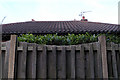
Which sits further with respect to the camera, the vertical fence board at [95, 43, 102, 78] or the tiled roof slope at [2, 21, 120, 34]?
the tiled roof slope at [2, 21, 120, 34]

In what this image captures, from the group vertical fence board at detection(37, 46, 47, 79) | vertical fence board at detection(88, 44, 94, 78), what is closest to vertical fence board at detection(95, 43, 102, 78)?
vertical fence board at detection(88, 44, 94, 78)

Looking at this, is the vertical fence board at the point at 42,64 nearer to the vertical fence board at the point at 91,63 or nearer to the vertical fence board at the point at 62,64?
the vertical fence board at the point at 62,64

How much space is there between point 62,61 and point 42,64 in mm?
462

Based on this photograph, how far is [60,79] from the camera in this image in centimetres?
241

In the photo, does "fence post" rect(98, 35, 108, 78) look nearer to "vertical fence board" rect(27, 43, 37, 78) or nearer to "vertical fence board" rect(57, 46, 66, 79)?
"vertical fence board" rect(57, 46, 66, 79)

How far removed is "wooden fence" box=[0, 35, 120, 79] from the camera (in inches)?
94.8

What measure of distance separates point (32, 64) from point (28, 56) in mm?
219

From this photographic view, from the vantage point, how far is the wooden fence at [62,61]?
241 cm

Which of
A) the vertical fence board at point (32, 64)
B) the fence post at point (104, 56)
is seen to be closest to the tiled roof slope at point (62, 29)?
the fence post at point (104, 56)

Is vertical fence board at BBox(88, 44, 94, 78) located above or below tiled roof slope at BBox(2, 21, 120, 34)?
below

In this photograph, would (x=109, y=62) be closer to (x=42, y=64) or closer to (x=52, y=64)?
(x=52, y=64)

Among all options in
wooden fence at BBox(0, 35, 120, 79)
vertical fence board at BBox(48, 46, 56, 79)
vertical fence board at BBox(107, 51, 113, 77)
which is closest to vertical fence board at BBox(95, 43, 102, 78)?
wooden fence at BBox(0, 35, 120, 79)

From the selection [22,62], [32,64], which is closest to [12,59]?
[22,62]

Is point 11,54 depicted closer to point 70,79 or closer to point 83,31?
point 70,79
